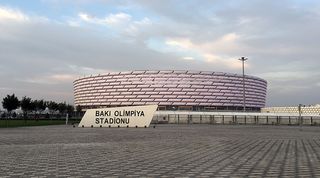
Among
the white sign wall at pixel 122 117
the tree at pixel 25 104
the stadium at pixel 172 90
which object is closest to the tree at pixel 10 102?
the tree at pixel 25 104

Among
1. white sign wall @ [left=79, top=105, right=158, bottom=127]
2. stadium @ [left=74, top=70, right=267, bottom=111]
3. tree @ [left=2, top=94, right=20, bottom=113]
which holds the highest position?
stadium @ [left=74, top=70, right=267, bottom=111]

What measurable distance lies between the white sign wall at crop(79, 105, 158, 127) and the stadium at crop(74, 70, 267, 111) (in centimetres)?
10693

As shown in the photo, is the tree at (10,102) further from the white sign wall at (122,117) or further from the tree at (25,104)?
the white sign wall at (122,117)

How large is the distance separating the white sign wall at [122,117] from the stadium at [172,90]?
351 feet

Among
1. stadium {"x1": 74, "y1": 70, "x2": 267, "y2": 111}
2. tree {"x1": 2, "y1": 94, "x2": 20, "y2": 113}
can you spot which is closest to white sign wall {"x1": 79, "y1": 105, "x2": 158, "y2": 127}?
tree {"x1": 2, "y1": 94, "x2": 20, "y2": 113}

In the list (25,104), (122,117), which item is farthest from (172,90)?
(122,117)

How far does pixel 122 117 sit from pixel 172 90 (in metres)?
111

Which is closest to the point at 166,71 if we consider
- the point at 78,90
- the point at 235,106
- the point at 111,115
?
the point at 235,106

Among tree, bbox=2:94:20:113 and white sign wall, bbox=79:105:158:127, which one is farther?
tree, bbox=2:94:20:113

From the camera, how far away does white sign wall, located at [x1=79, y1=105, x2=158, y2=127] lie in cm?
3928

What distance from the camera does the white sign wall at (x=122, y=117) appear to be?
39.3m

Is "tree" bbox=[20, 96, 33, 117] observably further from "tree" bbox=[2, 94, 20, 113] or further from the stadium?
the stadium

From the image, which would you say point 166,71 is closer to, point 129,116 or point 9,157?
point 129,116

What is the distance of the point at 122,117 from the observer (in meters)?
39.5
